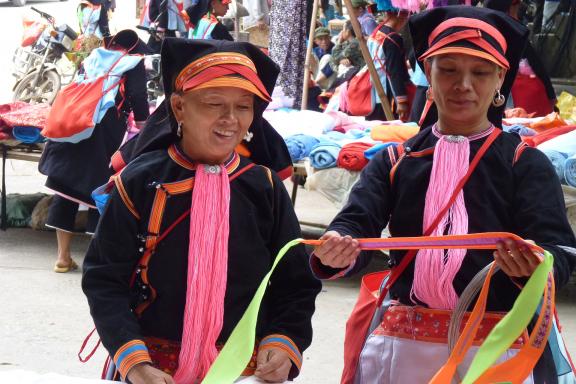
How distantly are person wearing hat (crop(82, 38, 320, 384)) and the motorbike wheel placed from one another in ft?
37.6

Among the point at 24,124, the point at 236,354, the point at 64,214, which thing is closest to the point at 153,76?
the point at 24,124

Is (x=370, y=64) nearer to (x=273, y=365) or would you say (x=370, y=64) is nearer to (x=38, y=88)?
(x=273, y=365)

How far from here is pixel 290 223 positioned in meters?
2.53

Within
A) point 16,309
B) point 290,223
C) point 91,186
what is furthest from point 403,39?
point 290,223

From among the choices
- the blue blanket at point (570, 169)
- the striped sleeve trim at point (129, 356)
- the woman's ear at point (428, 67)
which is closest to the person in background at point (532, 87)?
the blue blanket at point (570, 169)

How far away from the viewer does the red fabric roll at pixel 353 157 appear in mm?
6215

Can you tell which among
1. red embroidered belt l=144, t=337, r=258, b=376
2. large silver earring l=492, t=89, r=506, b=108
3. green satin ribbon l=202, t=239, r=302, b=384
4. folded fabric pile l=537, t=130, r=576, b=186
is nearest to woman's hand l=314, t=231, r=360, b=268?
green satin ribbon l=202, t=239, r=302, b=384

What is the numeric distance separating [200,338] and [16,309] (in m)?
4.08

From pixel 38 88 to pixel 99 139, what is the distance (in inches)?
297

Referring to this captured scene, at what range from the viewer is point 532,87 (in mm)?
8430

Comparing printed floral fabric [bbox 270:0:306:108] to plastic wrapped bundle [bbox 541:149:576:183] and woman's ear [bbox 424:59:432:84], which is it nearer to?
plastic wrapped bundle [bbox 541:149:576:183]

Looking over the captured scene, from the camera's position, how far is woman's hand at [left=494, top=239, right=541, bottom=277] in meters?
2.05

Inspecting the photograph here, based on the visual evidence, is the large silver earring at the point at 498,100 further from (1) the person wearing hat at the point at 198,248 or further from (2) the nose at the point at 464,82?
(1) the person wearing hat at the point at 198,248

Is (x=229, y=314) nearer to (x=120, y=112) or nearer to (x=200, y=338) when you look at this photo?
(x=200, y=338)
